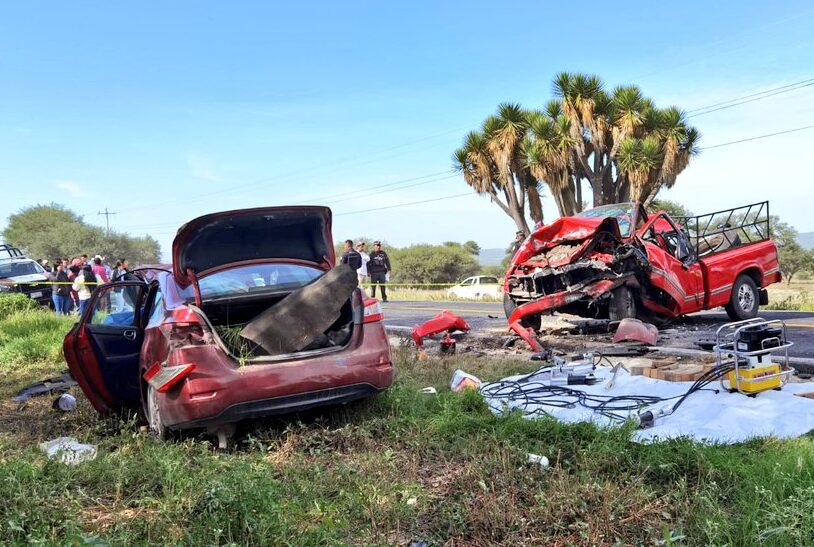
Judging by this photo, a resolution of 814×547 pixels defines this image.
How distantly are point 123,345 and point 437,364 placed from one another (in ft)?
11.0

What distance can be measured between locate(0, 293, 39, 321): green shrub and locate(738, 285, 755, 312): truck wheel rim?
13495 millimetres

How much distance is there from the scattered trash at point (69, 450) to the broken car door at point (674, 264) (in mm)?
7200

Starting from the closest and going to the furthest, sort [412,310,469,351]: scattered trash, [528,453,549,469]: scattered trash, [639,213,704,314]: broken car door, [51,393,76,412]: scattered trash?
[528,453,549,469]: scattered trash → [51,393,76,412]: scattered trash → [639,213,704,314]: broken car door → [412,310,469,351]: scattered trash

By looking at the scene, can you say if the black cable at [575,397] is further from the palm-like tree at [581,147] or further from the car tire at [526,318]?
the palm-like tree at [581,147]

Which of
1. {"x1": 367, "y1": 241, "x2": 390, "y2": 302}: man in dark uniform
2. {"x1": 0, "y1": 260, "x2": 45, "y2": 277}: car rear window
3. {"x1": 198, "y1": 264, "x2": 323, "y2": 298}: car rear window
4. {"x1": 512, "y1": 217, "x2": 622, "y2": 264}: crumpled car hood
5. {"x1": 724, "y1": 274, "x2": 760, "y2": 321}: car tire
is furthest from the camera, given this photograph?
{"x1": 0, "y1": 260, "x2": 45, "y2": 277}: car rear window

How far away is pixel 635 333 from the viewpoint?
7.98 metres

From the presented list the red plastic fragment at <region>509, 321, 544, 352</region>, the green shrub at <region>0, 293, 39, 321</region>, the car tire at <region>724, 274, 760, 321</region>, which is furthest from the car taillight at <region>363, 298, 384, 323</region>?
the green shrub at <region>0, 293, 39, 321</region>

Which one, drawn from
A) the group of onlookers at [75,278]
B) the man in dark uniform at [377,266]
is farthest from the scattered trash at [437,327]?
the group of onlookers at [75,278]

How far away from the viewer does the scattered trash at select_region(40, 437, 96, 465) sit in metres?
3.90

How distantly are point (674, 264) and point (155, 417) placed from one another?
7.19 meters

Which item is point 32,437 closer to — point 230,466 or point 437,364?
point 230,466

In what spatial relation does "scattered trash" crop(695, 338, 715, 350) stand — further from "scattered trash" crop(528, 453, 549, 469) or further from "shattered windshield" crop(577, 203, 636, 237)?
"scattered trash" crop(528, 453, 549, 469)

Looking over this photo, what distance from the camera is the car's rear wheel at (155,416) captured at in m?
4.52

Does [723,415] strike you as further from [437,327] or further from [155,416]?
[437,327]
